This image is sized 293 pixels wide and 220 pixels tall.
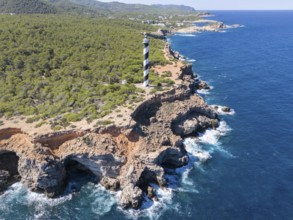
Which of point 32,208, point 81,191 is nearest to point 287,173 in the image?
point 81,191

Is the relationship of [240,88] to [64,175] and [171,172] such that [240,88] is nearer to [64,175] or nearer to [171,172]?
[171,172]

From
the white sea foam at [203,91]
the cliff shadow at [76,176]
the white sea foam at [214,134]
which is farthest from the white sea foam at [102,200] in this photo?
the white sea foam at [203,91]

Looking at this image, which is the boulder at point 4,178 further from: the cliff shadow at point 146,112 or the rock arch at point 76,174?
the cliff shadow at point 146,112

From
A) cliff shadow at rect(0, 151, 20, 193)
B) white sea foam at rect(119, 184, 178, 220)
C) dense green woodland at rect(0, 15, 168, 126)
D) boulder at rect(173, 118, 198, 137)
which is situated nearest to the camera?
white sea foam at rect(119, 184, 178, 220)

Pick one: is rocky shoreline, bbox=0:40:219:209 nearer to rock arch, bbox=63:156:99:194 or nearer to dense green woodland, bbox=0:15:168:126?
rock arch, bbox=63:156:99:194

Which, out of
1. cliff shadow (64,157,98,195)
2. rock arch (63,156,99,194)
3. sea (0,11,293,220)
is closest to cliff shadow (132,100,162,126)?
sea (0,11,293,220)

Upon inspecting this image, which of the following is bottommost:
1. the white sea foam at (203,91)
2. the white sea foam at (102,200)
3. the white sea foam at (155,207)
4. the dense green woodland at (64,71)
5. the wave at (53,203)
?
the wave at (53,203)
